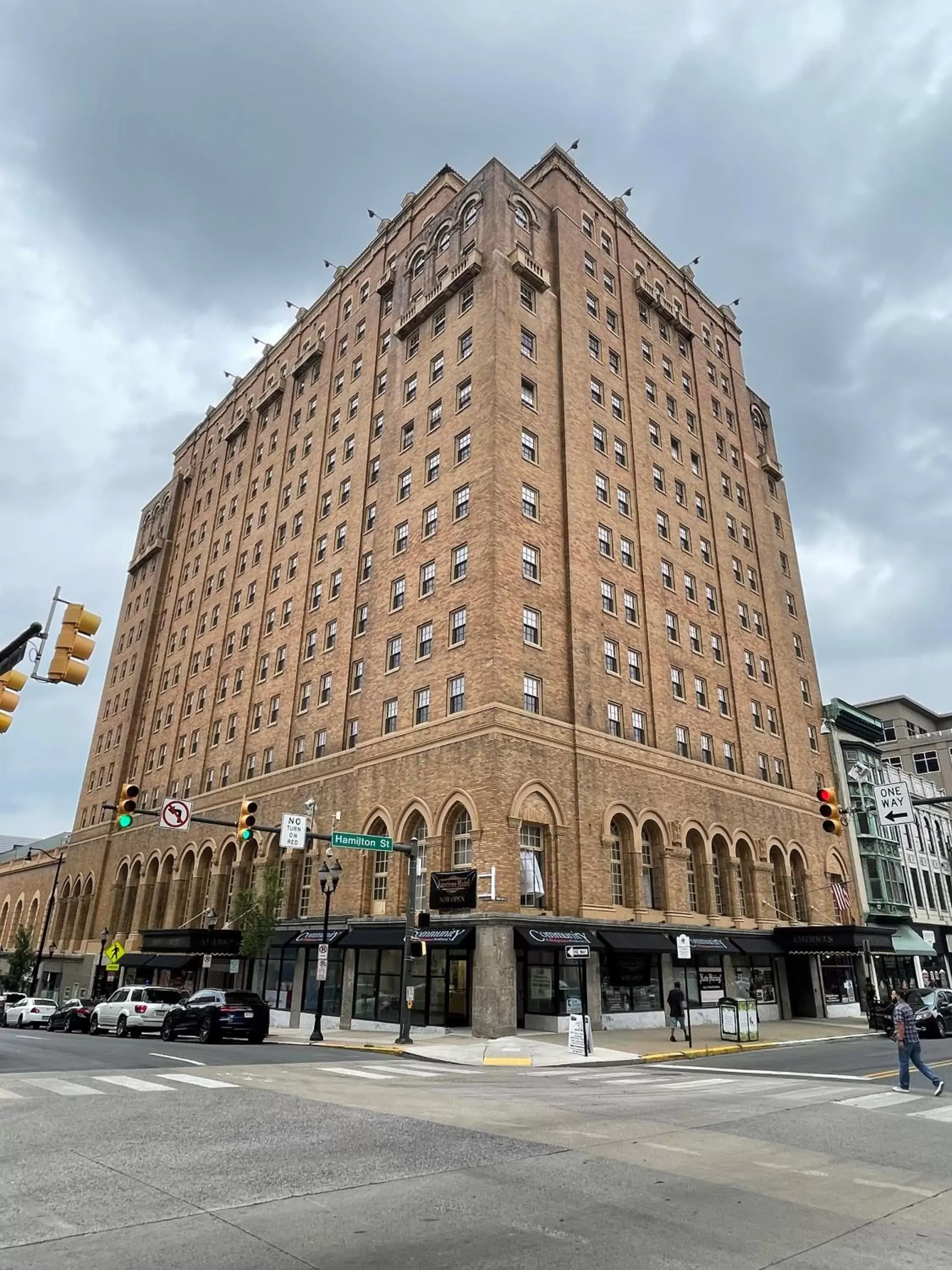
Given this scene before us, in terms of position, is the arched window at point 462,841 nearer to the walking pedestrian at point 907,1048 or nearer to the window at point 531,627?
the window at point 531,627

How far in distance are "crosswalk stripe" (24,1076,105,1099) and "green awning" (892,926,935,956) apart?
46727 millimetres

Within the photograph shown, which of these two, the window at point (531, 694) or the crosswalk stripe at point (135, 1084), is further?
the window at point (531, 694)

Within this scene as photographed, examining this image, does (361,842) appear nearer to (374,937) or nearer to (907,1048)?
(374,937)

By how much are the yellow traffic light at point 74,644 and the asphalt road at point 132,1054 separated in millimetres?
8878

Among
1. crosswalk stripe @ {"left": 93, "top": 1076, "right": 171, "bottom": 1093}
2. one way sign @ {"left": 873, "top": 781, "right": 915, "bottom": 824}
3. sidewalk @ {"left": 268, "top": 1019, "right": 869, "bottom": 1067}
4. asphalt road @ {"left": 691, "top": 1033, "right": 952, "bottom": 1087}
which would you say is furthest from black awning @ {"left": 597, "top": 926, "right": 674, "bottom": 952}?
crosswalk stripe @ {"left": 93, "top": 1076, "right": 171, "bottom": 1093}

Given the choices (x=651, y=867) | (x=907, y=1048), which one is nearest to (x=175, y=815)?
(x=907, y=1048)

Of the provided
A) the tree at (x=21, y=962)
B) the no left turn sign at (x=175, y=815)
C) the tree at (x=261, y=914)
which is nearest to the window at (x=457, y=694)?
the no left turn sign at (x=175, y=815)

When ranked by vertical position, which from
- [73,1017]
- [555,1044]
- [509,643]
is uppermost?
[509,643]

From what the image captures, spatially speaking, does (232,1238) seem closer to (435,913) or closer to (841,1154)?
(841,1154)

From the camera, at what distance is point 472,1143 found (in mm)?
9438

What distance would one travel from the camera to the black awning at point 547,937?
2739cm

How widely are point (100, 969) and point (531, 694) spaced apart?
1620 inches

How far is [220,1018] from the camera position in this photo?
25.6m

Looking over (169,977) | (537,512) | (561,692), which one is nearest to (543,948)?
(561,692)
